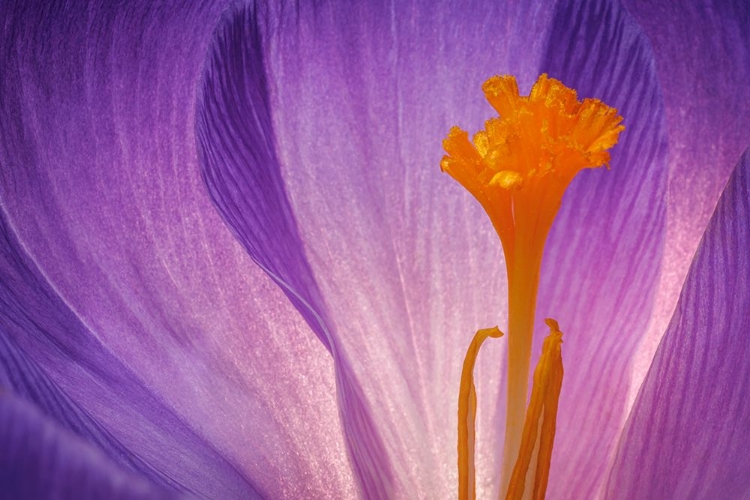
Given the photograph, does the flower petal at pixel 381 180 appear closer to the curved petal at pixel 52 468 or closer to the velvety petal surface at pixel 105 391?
the velvety petal surface at pixel 105 391

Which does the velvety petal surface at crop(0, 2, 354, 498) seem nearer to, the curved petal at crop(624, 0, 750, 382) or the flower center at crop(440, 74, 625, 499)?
the flower center at crop(440, 74, 625, 499)

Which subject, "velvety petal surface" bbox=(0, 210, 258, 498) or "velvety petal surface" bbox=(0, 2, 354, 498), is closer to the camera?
"velvety petal surface" bbox=(0, 210, 258, 498)

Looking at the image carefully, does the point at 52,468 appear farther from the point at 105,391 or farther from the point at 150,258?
the point at 150,258

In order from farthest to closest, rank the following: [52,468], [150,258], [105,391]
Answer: [150,258]
[105,391]
[52,468]

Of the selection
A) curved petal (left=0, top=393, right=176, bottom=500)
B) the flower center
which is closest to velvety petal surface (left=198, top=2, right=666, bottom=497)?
the flower center

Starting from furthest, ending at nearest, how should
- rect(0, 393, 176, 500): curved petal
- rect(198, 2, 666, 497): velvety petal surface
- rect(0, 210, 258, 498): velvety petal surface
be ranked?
rect(198, 2, 666, 497): velvety petal surface, rect(0, 210, 258, 498): velvety petal surface, rect(0, 393, 176, 500): curved petal

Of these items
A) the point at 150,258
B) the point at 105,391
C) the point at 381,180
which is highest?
the point at 381,180

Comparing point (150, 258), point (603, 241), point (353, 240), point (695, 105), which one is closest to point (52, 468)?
point (150, 258)
